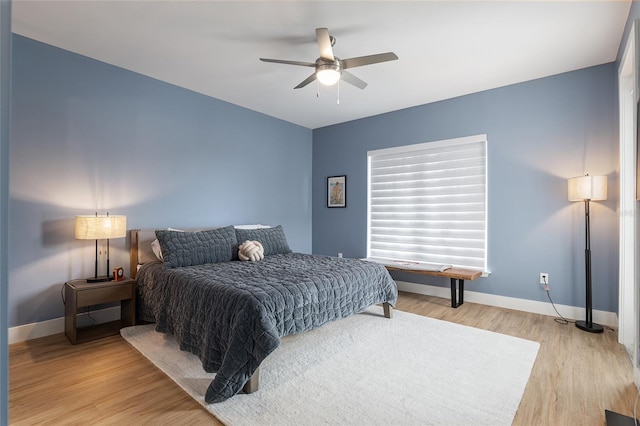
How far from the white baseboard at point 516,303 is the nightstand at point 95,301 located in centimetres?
346

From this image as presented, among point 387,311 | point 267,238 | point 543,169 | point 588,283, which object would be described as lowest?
point 387,311

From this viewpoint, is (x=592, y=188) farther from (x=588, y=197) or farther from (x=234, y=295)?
(x=234, y=295)

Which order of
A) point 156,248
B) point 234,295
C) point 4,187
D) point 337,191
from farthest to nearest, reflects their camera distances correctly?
1. point 337,191
2. point 156,248
3. point 234,295
4. point 4,187

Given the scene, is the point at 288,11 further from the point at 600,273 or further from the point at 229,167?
the point at 600,273

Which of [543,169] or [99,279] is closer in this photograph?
[99,279]

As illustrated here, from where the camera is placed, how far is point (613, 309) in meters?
3.08

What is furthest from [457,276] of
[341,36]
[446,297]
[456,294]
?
[341,36]

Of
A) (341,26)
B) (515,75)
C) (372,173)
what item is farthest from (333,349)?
(515,75)

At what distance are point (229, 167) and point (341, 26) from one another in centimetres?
254

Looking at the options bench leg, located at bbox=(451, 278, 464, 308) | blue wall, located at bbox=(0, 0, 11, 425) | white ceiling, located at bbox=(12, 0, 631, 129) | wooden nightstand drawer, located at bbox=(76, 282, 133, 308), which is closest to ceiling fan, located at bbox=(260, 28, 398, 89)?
white ceiling, located at bbox=(12, 0, 631, 129)

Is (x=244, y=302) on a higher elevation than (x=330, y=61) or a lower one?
lower

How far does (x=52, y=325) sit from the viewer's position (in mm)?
2881

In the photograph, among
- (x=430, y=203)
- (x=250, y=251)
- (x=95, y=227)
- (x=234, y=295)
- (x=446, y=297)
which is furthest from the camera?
(x=430, y=203)

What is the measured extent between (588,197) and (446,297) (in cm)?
197
